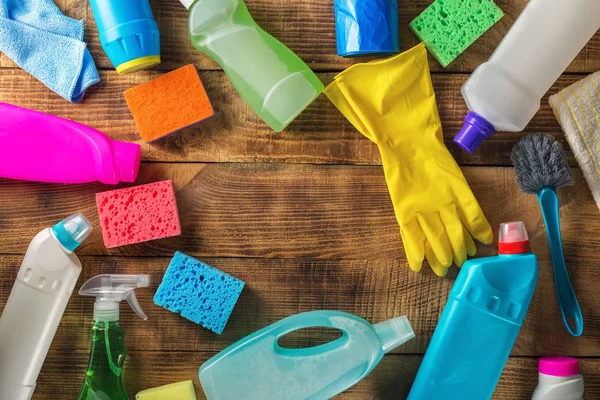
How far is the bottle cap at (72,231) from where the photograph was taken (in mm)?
841

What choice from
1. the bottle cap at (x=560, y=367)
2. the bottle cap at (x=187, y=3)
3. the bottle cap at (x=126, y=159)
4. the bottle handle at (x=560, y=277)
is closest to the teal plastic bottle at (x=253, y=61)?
the bottle cap at (x=187, y=3)

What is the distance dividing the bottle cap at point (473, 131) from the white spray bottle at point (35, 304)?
541mm

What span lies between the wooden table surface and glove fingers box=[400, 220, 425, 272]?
0.08ft

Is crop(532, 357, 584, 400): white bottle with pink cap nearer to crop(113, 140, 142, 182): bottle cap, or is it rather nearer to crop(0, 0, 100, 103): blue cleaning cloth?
crop(113, 140, 142, 182): bottle cap

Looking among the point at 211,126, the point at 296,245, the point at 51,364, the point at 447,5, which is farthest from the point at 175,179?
the point at 447,5

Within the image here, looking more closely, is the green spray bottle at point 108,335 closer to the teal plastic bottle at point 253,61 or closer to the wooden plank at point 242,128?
the wooden plank at point 242,128

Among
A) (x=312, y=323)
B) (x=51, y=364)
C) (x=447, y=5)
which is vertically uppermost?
(x=447, y=5)

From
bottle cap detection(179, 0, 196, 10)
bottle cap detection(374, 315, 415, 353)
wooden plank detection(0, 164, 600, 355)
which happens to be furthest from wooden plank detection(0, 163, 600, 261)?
bottle cap detection(179, 0, 196, 10)

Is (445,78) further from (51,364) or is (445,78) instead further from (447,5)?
(51,364)

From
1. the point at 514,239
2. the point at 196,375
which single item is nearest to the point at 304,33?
the point at 514,239

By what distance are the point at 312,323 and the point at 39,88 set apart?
1.74 feet

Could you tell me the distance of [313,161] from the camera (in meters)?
0.92

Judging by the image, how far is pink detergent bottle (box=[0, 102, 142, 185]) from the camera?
0.85 meters

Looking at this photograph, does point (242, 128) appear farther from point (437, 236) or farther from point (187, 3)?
point (437, 236)
